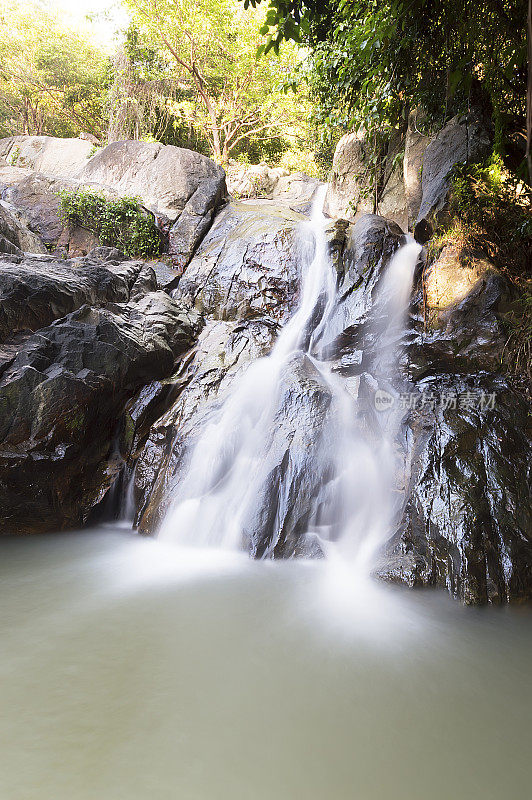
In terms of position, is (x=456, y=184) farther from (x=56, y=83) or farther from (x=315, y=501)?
(x=56, y=83)

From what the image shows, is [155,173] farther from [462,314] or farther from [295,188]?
[462,314]

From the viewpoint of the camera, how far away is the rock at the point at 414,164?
6.82 metres

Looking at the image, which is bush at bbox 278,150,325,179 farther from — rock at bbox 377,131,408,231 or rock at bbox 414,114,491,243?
rock at bbox 414,114,491,243

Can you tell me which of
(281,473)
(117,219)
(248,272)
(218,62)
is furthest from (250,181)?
(281,473)

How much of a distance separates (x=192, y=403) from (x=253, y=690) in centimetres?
353

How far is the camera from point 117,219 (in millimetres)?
8211

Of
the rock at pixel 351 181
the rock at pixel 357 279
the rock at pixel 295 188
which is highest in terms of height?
the rock at pixel 295 188

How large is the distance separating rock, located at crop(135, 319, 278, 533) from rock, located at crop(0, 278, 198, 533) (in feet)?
1.30

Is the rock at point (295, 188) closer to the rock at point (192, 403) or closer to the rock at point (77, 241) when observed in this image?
the rock at point (77, 241)

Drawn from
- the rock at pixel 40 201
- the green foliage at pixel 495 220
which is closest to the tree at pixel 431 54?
the green foliage at pixel 495 220

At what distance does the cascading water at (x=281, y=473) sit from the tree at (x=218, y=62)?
8241mm

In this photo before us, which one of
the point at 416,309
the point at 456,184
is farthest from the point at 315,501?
the point at 456,184

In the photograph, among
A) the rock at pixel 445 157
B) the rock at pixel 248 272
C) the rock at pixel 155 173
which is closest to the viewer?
the rock at pixel 445 157

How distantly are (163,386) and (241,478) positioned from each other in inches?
69.8
